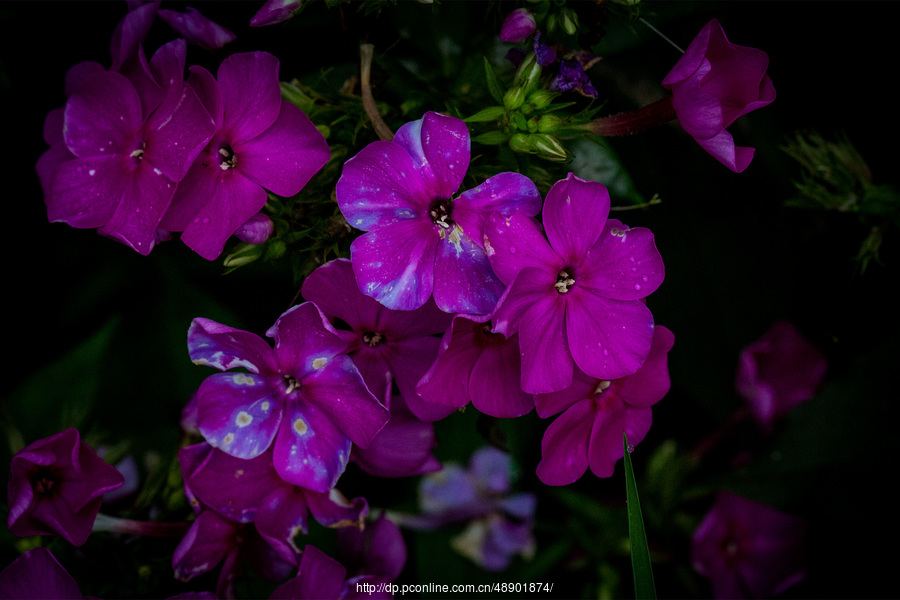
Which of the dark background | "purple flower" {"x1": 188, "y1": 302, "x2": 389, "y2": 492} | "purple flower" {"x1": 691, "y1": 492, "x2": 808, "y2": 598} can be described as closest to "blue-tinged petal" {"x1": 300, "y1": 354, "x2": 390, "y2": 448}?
"purple flower" {"x1": 188, "y1": 302, "x2": 389, "y2": 492}

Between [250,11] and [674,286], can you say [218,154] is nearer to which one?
[250,11]

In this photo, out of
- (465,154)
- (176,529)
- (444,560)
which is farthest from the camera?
(444,560)

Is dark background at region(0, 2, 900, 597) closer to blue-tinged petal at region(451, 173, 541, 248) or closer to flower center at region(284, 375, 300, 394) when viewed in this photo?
flower center at region(284, 375, 300, 394)

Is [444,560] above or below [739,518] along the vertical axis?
below

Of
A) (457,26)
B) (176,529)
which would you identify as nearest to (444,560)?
(176,529)

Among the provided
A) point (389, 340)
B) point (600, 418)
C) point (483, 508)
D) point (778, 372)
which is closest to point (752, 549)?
point (778, 372)

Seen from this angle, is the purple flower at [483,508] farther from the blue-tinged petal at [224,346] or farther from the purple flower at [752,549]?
the blue-tinged petal at [224,346]
